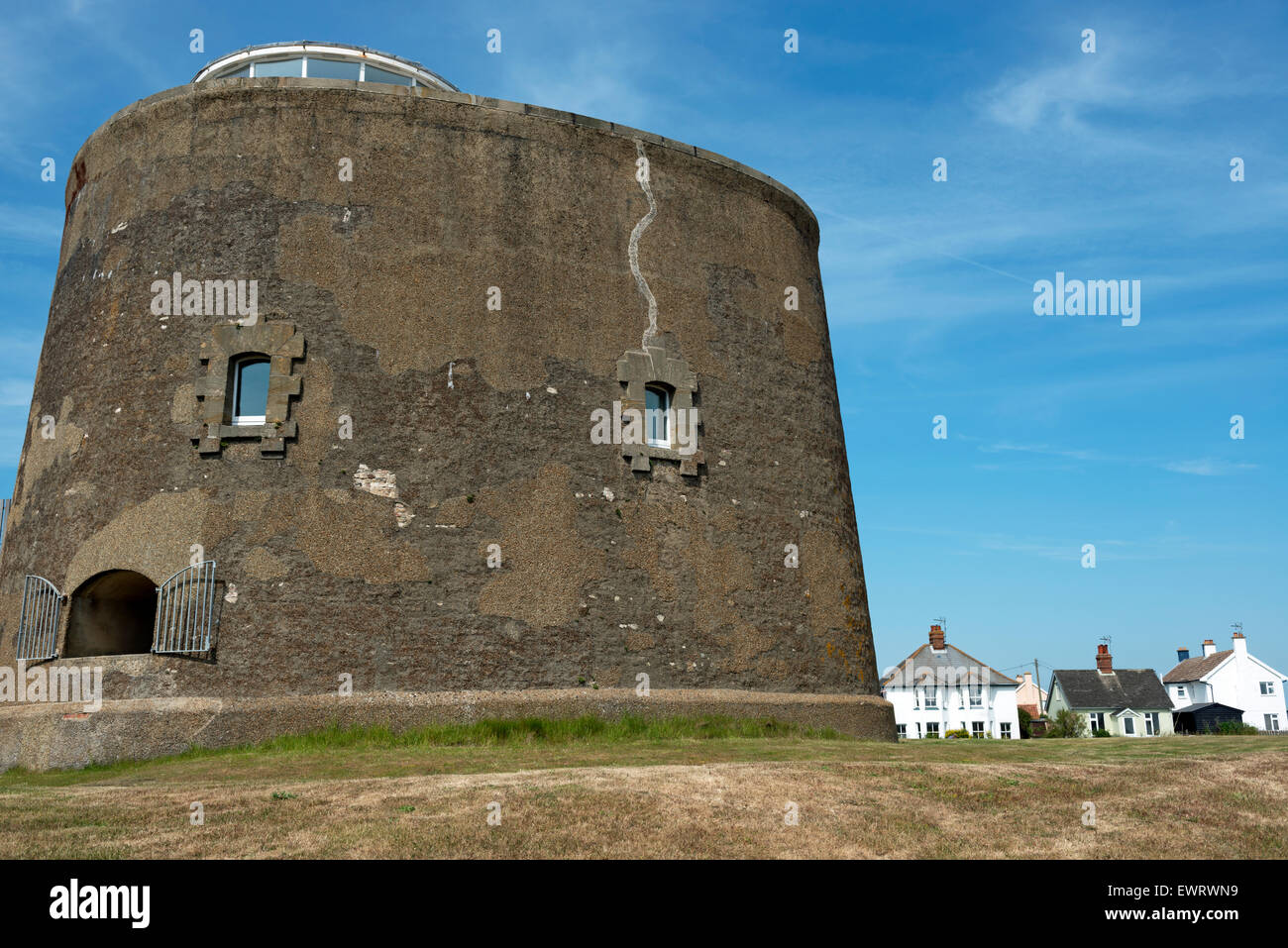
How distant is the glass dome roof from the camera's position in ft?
57.1

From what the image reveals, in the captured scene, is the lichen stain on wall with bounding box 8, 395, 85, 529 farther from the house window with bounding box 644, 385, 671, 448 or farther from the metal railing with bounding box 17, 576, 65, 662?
the house window with bounding box 644, 385, 671, 448

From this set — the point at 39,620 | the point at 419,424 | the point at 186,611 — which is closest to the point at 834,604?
the point at 419,424

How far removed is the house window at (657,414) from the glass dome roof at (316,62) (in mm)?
6625

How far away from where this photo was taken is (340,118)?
1523 cm

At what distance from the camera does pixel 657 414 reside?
1609 centimetres

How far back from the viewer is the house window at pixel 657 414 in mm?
15922

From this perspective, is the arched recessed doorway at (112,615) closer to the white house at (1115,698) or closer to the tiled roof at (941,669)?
the tiled roof at (941,669)

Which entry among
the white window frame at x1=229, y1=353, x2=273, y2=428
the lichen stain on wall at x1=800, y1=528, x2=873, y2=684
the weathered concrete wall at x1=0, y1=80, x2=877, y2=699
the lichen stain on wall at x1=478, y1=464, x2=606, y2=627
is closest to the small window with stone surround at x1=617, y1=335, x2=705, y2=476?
the weathered concrete wall at x1=0, y1=80, x2=877, y2=699

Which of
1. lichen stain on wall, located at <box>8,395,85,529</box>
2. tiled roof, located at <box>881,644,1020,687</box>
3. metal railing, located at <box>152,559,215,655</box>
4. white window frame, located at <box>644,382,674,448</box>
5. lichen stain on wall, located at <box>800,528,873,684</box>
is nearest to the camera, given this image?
metal railing, located at <box>152,559,215,655</box>

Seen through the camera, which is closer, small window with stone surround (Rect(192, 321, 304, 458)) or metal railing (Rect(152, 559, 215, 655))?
metal railing (Rect(152, 559, 215, 655))

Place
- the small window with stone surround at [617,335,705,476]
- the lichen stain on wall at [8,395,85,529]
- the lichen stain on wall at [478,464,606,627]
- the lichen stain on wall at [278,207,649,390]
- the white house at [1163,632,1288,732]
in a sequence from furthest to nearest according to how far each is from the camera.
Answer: the white house at [1163,632,1288,732]
the small window with stone surround at [617,335,705,476]
the lichen stain on wall at [8,395,85,529]
the lichen stain on wall at [278,207,649,390]
the lichen stain on wall at [478,464,606,627]

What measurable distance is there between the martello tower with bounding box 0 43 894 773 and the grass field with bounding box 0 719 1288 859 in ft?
6.32

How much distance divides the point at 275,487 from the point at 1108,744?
38.5 ft
